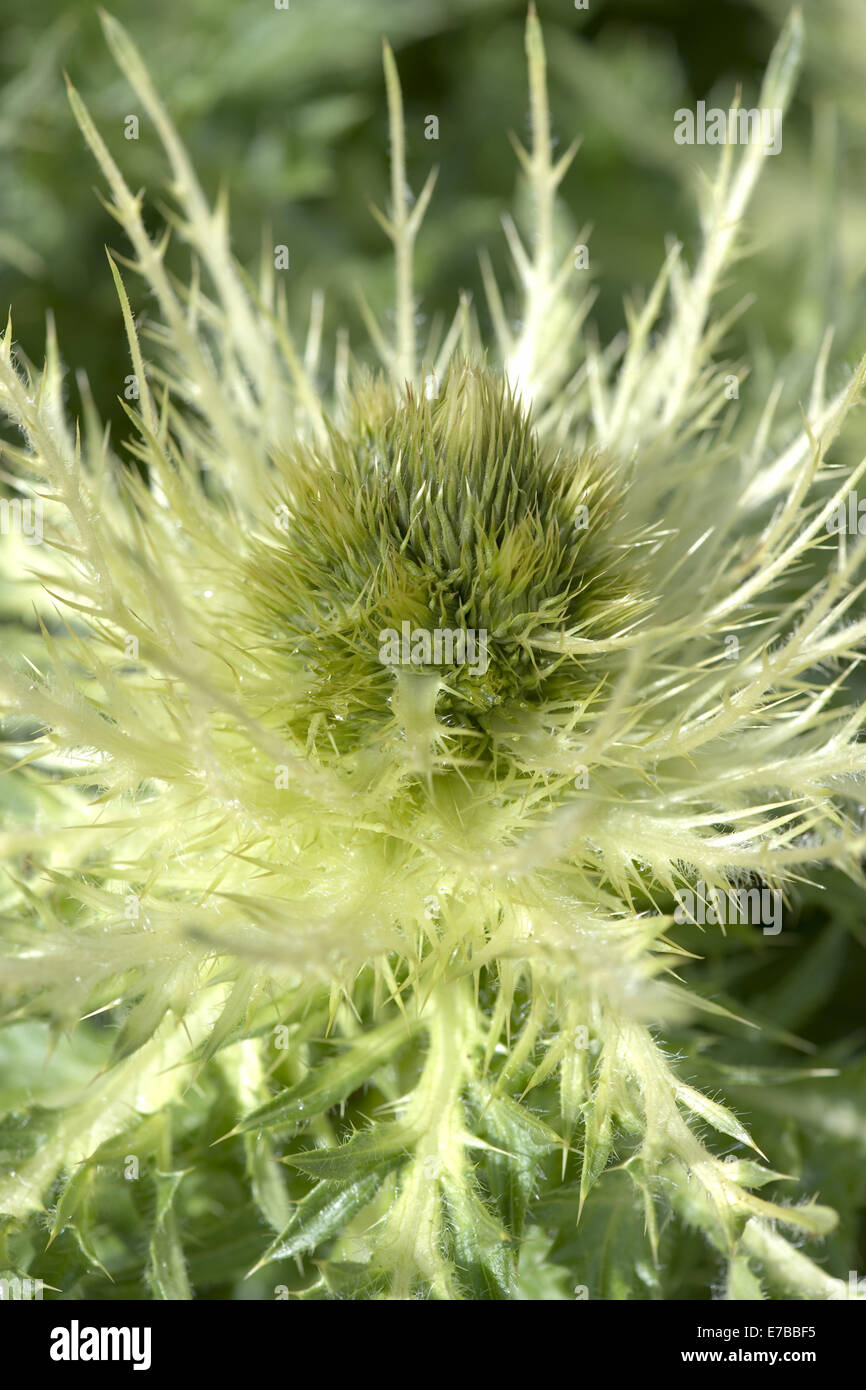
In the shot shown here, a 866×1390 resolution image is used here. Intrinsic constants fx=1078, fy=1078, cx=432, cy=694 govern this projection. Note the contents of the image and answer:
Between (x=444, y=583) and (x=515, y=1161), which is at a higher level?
(x=444, y=583)

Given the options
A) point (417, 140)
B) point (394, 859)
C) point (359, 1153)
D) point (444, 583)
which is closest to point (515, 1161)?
point (359, 1153)

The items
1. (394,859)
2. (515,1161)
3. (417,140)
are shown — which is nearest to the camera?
(515,1161)

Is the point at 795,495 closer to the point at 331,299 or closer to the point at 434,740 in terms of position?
the point at 434,740

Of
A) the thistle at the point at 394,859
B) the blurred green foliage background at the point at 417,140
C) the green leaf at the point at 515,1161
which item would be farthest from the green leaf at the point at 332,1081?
the blurred green foliage background at the point at 417,140

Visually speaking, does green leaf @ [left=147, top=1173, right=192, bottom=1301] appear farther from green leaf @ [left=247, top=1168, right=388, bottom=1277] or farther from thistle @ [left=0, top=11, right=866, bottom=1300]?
green leaf @ [left=247, top=1168, right=388, bottom=1277]

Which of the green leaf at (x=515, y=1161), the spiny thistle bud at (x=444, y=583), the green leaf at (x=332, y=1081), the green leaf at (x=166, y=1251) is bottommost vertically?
the green leaf at (x=166, y=1251)

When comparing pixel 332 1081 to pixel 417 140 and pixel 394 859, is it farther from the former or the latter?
pixel 417 140

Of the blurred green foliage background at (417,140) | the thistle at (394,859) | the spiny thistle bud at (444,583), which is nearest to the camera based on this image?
the thistle at (394,859)

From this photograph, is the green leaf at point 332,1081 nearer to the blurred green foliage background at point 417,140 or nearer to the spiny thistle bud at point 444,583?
the spiny thistle bud at point 444,583

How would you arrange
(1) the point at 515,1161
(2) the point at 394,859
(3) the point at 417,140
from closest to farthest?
(1) the point at 515,1161
(2) the point at 394,859
(3) the point at 417,140
